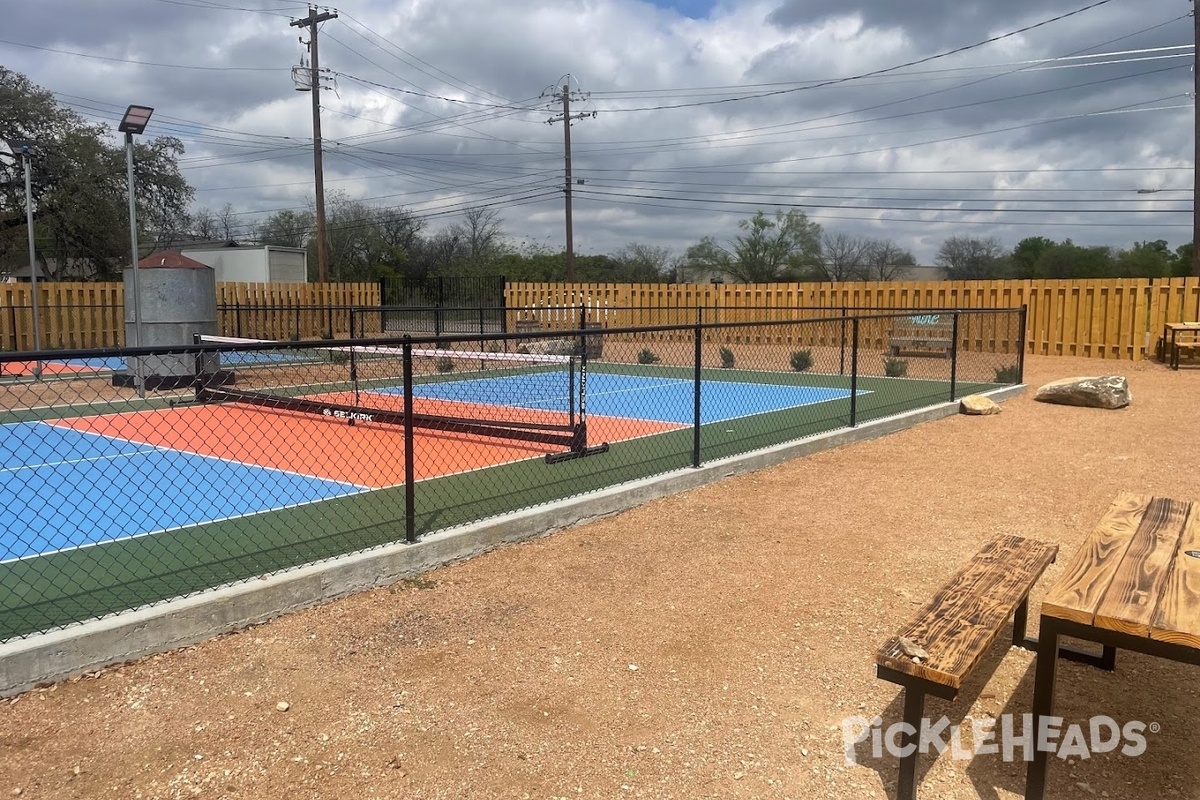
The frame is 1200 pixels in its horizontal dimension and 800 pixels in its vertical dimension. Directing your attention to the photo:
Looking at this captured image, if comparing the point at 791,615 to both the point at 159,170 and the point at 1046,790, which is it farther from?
the point at 159,170

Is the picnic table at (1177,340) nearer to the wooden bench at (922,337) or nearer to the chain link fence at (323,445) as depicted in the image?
the chain link fence at (323,445)

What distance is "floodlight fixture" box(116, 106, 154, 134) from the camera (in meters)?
11.7

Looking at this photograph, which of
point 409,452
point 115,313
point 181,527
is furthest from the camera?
point 115,313

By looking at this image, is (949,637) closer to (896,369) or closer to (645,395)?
(645,395)

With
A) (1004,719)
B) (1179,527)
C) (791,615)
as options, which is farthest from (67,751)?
(1179,527)

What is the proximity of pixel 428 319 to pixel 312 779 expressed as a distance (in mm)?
28600

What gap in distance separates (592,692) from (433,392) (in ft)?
35.8

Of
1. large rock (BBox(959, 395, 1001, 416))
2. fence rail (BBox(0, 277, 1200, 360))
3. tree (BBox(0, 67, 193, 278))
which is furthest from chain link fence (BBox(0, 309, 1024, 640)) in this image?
tree (BBox(0, 67, 193, 278))

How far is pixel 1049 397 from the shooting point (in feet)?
41.8

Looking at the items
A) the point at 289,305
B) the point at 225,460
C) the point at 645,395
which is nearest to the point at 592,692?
the point at 225,460

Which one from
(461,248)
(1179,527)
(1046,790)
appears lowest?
(1046,790)

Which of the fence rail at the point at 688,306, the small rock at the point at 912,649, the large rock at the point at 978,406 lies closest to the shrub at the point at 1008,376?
the large rock at the point at 978,406

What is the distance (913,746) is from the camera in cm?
282

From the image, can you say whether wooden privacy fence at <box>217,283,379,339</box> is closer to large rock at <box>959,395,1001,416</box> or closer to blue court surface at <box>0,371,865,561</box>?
blue court surface at <box>0,371,865,561</box>
